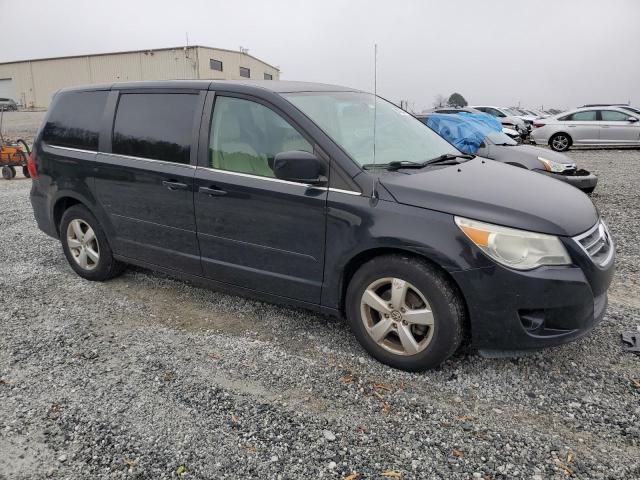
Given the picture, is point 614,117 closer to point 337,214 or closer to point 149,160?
point 337,214

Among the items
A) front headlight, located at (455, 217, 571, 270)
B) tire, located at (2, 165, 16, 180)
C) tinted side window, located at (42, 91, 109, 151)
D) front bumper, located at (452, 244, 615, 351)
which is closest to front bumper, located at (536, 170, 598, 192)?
Result: front bumper, located at (452, 244, 615, 351)

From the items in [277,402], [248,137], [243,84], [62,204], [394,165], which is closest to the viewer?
[277,402]

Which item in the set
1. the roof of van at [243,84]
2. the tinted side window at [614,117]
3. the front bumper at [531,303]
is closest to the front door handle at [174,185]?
the roof of van at [243,84]

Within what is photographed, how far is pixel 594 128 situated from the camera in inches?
651

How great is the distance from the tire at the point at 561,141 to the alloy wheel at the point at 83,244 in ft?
53.1

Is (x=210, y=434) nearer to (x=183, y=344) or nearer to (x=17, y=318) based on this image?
(x=183, y=344)

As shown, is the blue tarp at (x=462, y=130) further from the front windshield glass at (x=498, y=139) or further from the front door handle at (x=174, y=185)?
the front door handle at (x=174, y=185)

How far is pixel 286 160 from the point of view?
10.2ft

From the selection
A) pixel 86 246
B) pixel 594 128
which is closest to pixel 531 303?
pixel 86 246

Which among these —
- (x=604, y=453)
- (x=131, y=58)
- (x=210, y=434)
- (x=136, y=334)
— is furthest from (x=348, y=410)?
(x=131, y=58)

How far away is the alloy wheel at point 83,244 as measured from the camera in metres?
4.62

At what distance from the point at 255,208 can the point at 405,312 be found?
123 cm

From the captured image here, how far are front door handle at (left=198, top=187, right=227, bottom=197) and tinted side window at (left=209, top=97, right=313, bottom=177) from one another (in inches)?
6.6

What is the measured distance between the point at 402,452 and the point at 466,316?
2.97 feet
